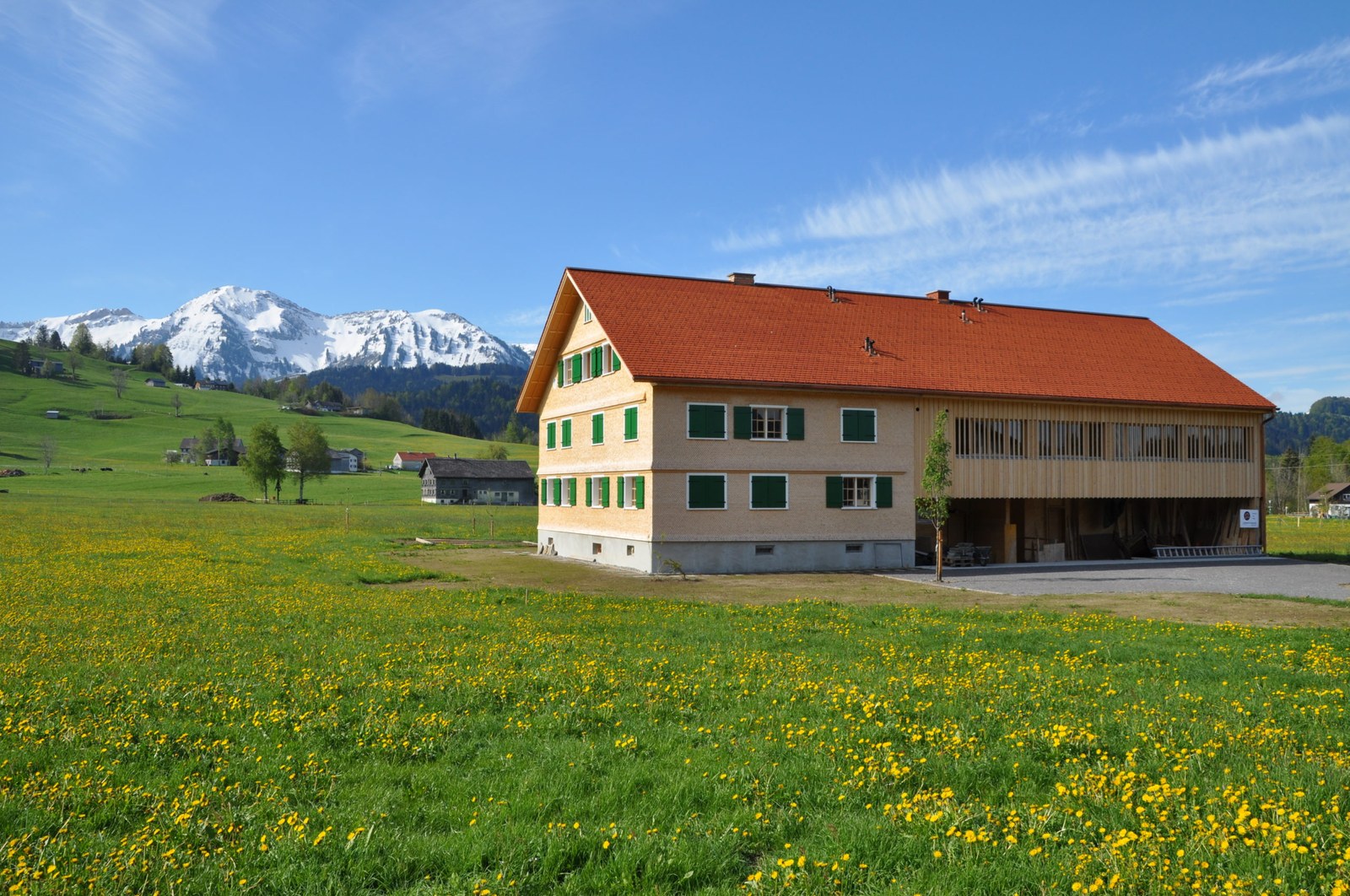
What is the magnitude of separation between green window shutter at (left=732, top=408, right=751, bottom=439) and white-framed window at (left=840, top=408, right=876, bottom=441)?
11.5 ft

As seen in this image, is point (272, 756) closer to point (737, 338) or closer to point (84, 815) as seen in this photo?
point (84, 815)

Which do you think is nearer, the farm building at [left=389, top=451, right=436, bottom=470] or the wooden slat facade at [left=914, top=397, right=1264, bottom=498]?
the wooden slat facade at [left=914, top=397, right=1264, bottom=498]

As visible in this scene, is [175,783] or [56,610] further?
[56,610]

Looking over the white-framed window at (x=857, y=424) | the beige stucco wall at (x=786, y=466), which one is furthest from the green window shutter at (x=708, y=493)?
the white-framed window at (x=857, y=424)

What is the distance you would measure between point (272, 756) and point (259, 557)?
87.5 feet

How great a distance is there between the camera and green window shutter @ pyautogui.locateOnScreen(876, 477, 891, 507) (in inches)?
1359

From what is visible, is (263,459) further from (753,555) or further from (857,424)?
(857,424)

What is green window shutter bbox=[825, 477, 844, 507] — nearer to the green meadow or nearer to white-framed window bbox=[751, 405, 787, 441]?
white-framed window bbox=[751, 405, 787, 441]

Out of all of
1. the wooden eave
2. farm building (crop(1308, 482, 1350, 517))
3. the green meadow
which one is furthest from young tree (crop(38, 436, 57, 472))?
farm building (crop(1308, 482, 1350, 517))

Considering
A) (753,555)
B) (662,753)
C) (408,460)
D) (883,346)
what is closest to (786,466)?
(753,555)

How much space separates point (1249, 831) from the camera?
662cm

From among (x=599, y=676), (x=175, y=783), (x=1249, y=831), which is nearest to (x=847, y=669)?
(x=599, y=676)

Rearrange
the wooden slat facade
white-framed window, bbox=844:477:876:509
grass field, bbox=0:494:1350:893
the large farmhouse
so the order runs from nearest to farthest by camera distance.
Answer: grass field, bbox=0:494:1350:893 → the large farmhouse → white-framed window, bbox=844:477:876:509 → the wooden slat facade

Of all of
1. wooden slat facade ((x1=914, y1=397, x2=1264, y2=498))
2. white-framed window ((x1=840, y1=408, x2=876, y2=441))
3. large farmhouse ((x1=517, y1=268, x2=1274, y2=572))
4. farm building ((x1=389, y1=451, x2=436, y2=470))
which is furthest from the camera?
farm building ((x1=389, y1=451, x2=436, y2=470))
